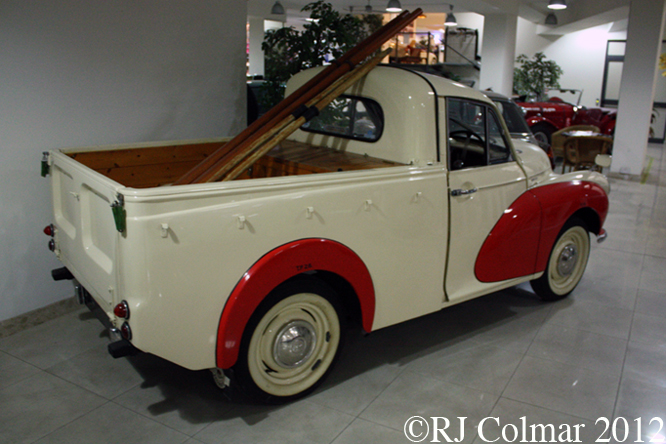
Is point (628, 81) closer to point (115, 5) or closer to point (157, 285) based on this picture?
point (115, 5)

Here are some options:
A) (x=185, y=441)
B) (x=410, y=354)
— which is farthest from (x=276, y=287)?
(x=410, y=354)

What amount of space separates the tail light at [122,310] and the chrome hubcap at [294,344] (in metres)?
0.79

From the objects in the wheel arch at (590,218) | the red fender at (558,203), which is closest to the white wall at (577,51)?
the wheel arch at (590,218)

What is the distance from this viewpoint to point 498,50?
43.5ft

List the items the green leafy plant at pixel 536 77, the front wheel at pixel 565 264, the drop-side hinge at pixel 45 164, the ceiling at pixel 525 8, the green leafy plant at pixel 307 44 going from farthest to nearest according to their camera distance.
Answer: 1. the green leafy plant at pixel 536 77
2. the ceiling at pixel 525 8
3. the green leafy plant at pixel 307 44
4. the front wheel at pixel 565 264
5. the drop-side hinge at pixel 45 164

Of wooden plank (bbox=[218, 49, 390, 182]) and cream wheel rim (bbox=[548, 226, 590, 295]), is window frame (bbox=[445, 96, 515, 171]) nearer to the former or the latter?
wooden plank (bbox=[218, 49, 390, 182])

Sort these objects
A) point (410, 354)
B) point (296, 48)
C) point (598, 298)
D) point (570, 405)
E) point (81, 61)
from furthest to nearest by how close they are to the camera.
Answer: point (296, 48) < point (598, 298) < point (81, 61) < point (410, 354) < point (570, 405)

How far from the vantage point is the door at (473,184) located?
11.5ft

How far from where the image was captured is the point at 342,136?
382cm

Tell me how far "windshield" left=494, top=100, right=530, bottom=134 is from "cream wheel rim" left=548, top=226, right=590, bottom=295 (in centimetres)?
314

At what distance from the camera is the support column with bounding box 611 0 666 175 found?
31.4 ft

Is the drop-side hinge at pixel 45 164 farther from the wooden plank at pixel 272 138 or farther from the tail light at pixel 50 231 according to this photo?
the wooden plank at pixel 272 138

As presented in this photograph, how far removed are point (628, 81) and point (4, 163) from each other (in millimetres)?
10036

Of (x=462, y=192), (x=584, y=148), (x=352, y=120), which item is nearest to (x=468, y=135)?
(x=462, y=192)
